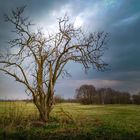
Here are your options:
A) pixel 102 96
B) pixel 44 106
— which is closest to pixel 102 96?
pixel 102 96

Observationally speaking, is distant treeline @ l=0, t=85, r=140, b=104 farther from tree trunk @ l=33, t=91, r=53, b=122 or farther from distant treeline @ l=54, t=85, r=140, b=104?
tree trunk @ l=33, t=91, r=53, b=122

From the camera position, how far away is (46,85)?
86.0 ft

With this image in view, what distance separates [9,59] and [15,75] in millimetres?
2028

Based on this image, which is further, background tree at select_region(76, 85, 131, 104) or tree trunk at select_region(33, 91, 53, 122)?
background tree at select_region(76, 85, 131, 104)

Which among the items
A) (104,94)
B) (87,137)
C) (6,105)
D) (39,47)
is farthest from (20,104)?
(104,94)

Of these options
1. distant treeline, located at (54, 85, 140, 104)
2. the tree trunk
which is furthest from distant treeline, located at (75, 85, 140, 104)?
the tree trunk

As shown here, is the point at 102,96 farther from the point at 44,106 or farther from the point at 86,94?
the point at 44,106

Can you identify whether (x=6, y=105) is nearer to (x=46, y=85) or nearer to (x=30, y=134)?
(x=46, y=85)

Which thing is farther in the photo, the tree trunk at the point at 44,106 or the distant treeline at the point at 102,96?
the distant treeline at the point at 102,96

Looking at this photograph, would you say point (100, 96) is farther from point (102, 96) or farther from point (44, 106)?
point (44, 106)

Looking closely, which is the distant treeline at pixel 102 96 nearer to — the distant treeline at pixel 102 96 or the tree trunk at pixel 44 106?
the distant treeline at pixel 102 96

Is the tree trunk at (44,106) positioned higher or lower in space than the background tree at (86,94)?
lower

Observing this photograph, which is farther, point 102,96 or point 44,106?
point 102,96

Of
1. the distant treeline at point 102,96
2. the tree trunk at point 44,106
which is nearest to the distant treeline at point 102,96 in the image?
the distant treeline at point 102,96
